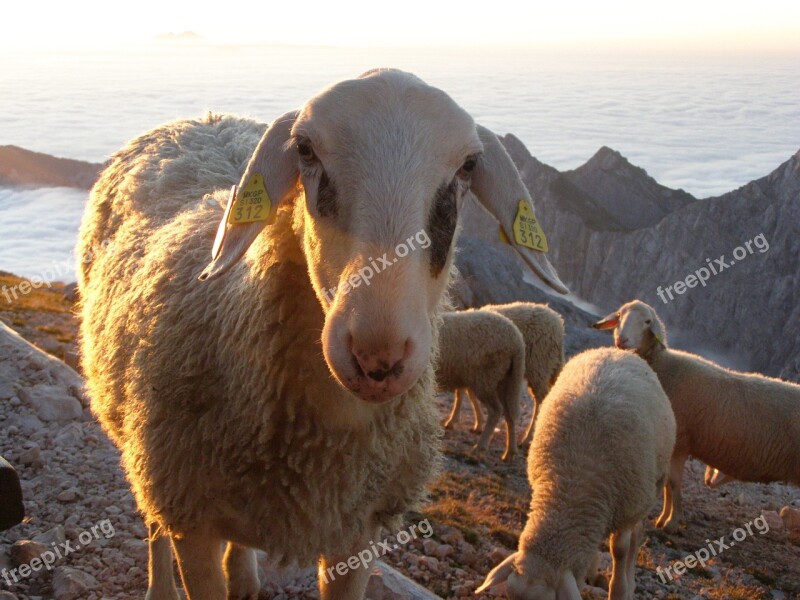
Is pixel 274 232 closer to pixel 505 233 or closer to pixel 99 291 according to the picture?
pixel 505 233

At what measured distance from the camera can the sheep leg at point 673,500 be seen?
686 cm

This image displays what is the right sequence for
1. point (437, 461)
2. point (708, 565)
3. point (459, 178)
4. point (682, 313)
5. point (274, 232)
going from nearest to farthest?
point (459, 178) → point (274, 232) → point (437, 461) → point (708, 565) → point (682, 313)

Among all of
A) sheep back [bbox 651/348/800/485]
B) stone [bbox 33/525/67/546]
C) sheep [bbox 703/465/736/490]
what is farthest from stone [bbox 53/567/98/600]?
sheep [bbox 703/465/736/490]

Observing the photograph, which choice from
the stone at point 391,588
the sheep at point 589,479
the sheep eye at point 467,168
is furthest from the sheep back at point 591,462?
the sheep eye at point 467,168

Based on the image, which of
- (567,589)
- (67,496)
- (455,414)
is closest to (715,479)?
(455,414)

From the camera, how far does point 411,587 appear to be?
12.7 ft

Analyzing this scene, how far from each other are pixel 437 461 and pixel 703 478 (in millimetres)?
7696

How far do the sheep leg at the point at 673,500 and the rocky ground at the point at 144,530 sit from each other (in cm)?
14

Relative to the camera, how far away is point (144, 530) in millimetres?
4328

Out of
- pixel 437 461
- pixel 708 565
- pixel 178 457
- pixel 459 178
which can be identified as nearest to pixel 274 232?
pixel 459 178

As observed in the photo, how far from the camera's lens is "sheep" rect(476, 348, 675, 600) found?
4281 mm

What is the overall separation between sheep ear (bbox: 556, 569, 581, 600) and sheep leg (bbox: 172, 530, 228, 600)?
223 cm

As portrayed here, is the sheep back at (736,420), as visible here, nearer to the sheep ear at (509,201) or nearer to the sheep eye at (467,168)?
the sheep ear at (509,201)

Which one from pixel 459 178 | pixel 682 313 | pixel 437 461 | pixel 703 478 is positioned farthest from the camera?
pixel 682 313
